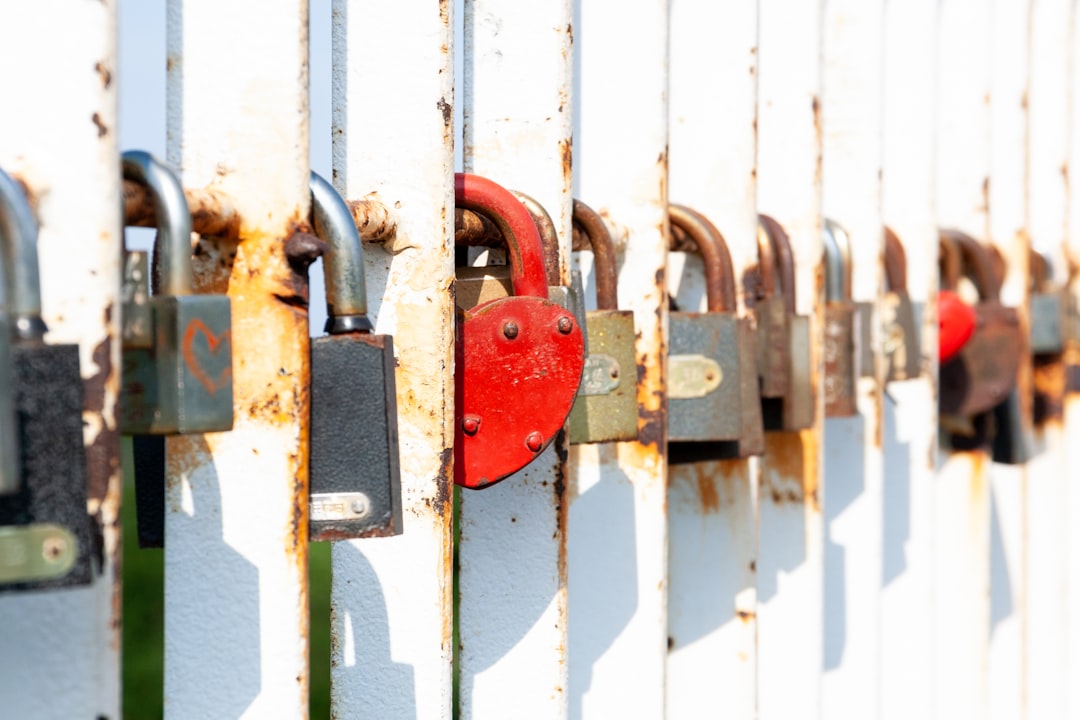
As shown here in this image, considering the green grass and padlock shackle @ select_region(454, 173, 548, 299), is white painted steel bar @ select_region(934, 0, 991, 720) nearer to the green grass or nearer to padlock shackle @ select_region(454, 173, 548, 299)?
padlock shackle @ select_region(454, 173, 548, 299)

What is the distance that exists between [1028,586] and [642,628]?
4.12ft

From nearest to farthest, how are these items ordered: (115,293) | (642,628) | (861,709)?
(115,293), (642,628), (861,709)

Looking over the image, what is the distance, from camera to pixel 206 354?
708 mm

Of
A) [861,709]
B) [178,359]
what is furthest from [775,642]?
[178,359]

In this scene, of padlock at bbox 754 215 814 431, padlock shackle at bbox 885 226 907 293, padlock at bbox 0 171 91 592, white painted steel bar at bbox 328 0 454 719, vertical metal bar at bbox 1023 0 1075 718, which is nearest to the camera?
padlock at bbox 0 171 91 592

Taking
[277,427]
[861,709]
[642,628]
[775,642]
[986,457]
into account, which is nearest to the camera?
[277,427]

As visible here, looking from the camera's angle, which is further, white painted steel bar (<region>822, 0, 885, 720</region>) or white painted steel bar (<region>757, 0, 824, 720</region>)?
white painted steel bar (<region>822, 0, 885, 720</region>)

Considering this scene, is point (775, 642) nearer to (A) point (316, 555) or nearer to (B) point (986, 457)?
(B) point (986, 457)

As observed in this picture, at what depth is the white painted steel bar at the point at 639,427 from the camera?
1241 millimetres

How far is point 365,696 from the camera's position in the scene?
0.97 m

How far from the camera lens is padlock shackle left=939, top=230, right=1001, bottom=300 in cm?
205

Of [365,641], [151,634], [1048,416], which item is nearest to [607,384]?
[365,641]

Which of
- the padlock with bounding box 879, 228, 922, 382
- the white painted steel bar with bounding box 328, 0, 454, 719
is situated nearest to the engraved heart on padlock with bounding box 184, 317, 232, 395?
the white painted steel bar with bounding box 328, 0, 454, 719

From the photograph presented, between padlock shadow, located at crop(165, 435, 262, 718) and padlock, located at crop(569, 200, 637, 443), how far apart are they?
1.31 ft
